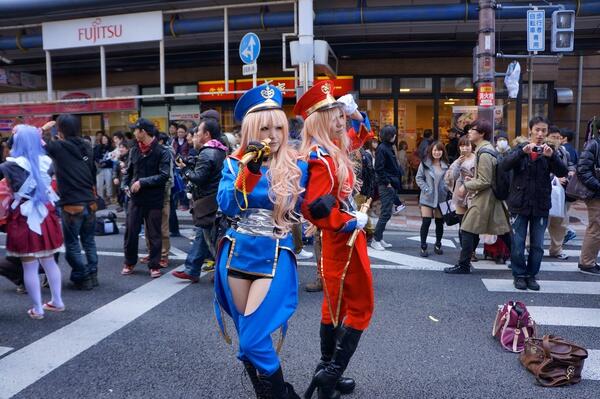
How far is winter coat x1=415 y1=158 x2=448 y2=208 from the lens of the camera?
25.0 feet

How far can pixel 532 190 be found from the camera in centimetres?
573

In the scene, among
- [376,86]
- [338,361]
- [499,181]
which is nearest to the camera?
[338,361]

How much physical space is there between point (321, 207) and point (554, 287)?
14.6ft

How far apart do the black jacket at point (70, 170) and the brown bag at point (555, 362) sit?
189 inches

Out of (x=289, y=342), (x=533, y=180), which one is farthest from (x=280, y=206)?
(x=533, y=180)

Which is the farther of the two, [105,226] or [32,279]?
[105,226]

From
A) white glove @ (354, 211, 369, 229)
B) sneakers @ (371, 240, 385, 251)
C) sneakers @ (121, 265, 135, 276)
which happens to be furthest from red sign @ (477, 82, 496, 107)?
white glove @ (354, 211, 369, 229)

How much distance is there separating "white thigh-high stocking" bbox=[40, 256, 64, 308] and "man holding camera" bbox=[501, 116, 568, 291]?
4.86 metres

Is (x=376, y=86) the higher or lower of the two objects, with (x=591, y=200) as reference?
higher

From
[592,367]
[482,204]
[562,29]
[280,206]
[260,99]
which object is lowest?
[592,367]

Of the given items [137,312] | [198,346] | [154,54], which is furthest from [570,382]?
[154,54]

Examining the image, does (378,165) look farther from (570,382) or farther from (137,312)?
(570,382)

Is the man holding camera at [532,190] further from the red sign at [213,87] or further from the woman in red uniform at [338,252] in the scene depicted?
the red sign at [213,87]

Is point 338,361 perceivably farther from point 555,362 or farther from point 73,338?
point 73,338
